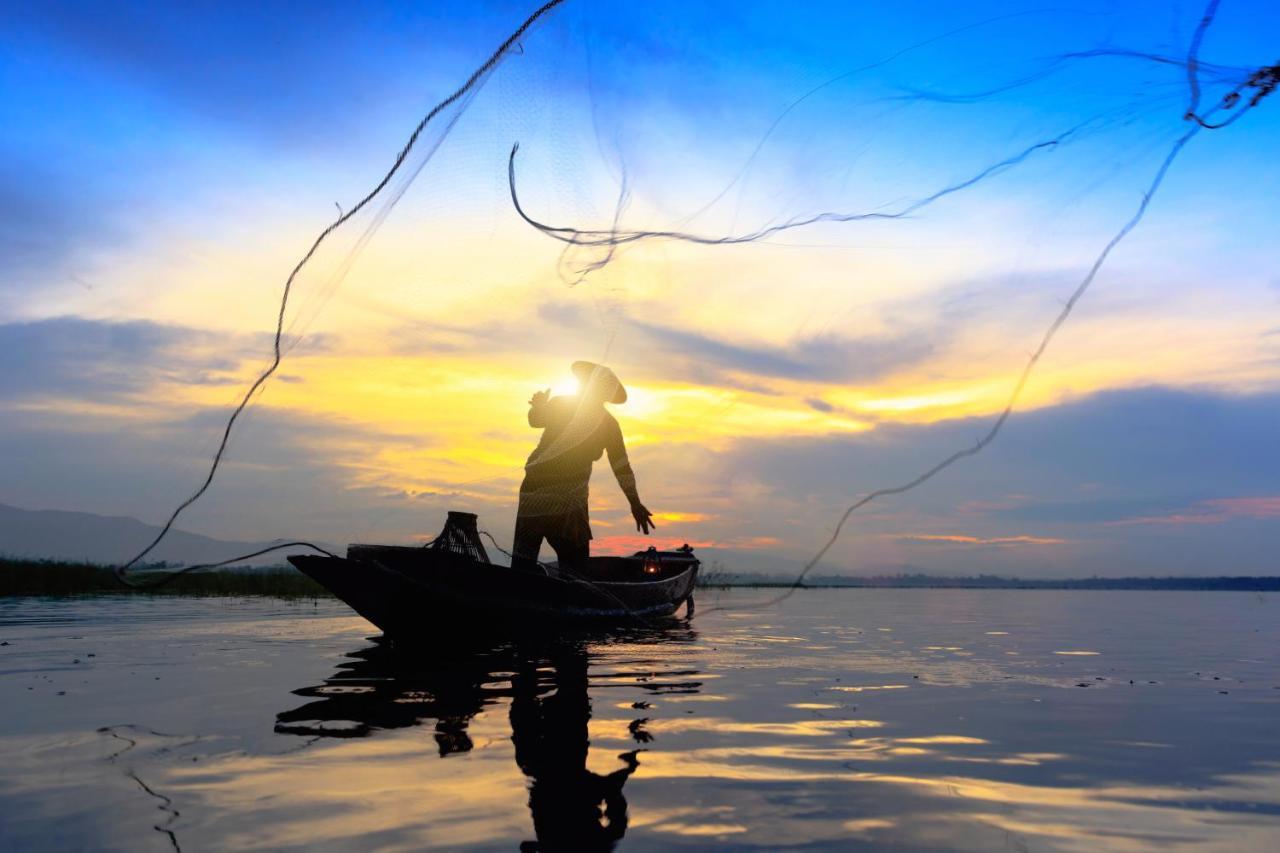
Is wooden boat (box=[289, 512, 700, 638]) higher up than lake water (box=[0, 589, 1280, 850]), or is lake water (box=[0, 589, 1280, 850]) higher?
wooden boat (box=[289, 512, 700, 638])

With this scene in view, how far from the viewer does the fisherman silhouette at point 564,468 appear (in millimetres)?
14945

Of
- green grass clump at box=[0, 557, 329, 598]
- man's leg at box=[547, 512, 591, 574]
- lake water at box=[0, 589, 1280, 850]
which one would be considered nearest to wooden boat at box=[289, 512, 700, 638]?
man's leg at box=[547, 512, 591, 574]

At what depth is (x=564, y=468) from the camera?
15.0 metres

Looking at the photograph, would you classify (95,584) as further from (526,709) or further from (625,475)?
(526,709)

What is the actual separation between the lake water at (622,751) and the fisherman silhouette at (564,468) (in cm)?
289

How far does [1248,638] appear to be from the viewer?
19.7 metres

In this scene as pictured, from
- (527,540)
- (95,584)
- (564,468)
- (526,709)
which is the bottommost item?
(526,709)

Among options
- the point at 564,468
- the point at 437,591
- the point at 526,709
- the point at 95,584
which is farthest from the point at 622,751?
the point at 95,584

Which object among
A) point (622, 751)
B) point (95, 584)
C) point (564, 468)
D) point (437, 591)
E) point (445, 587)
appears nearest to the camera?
point (622, 751)

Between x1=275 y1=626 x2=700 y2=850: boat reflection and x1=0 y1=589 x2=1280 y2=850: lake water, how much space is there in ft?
0.12

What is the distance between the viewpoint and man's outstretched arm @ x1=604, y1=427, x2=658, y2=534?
1588cm

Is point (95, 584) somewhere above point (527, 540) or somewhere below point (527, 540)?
below

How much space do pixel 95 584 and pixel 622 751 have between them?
92.8ft

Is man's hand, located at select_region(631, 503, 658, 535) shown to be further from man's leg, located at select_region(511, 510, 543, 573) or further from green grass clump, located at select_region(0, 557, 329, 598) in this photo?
green grass clump, located at select_region(0, 557, 329, 598)
